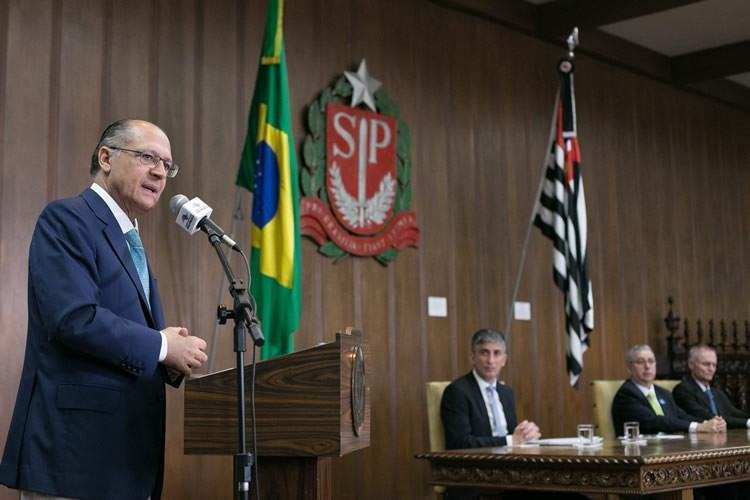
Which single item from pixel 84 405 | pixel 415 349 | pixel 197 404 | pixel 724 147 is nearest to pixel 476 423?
pixel 415 349

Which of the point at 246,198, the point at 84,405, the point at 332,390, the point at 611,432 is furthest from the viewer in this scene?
the point at 611,432

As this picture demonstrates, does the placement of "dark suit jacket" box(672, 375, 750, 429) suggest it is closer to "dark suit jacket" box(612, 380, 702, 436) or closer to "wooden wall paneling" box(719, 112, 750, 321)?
"dark suit jacket" box(612, 380, 702, 436)

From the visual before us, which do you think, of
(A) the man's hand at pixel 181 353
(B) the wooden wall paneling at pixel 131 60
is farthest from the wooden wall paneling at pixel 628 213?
(A) the man's hand at pixel 181 353

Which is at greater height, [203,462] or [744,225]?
[744,225]

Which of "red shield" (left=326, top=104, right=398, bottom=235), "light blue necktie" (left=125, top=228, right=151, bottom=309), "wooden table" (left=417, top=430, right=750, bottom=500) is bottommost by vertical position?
"wooden table" (left=417, top=430, right=750, bottom=500)

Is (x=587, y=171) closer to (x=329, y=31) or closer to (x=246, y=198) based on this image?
(x=329, y=31)

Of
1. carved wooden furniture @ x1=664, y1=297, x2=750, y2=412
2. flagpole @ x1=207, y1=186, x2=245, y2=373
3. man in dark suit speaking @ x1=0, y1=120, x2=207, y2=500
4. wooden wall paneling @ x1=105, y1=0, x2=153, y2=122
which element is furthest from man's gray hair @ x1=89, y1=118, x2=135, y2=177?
carved wooden furniture @ x1=664, y1=297, x2=750, y2=412

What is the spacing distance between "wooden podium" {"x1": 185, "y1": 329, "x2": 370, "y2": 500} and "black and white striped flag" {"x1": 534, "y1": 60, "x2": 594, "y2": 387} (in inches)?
162

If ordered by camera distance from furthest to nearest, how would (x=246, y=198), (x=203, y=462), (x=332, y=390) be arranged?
(x=246, y=198), (x=203, y=462), (x=332, y=390)

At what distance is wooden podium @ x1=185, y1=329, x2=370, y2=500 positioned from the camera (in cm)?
250

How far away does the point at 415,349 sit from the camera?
6.64 metres

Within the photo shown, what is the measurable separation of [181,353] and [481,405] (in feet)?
10.9

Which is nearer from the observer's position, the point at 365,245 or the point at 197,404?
the point at 197,404

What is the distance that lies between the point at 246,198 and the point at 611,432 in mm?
2707
